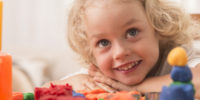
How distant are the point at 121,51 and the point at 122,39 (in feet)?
0.13

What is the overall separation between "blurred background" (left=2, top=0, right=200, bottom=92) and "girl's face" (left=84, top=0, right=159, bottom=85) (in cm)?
88

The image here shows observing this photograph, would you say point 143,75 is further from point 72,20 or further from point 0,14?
point 0,14

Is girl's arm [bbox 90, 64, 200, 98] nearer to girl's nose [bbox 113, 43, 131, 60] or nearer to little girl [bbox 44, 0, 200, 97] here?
little girl [bbox 44, 0, 200, 97]

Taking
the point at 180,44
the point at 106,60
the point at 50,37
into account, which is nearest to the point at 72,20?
the point at 106,60

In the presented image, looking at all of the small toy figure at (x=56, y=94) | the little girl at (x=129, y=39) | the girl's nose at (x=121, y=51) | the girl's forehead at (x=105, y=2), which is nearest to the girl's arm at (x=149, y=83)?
the little girl at (x=129, y=39)

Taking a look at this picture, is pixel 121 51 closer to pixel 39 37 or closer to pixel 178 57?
pixel 178 57

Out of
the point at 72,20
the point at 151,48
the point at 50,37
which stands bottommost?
the point at 151,48

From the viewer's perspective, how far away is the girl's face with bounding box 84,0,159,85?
85 centimetres

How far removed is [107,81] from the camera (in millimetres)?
958

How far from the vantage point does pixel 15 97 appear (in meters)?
0.56

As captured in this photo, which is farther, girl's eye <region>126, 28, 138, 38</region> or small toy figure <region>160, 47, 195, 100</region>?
girl's eye <region>126, 28, 138, 38</region>

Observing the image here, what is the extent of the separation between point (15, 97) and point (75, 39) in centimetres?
58

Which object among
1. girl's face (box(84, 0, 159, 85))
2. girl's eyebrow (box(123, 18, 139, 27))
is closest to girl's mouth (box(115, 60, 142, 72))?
girl's face (box(84, 0, 159, 85))

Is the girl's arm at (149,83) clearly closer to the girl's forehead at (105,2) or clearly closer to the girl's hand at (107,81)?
the girl's hand at (107,81)
